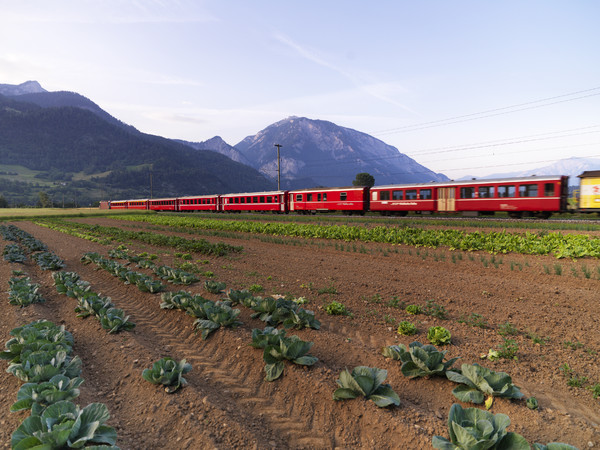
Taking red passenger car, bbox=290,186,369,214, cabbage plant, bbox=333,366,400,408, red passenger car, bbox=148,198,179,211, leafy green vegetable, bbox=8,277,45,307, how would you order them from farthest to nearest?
red passenger car, bbox=148,198,179,211, red passenger car, bbox=290,186,369,214, leafy green vegetable, bbox=8,277,45,307, cabbage plant, bbox=333,366,400,408

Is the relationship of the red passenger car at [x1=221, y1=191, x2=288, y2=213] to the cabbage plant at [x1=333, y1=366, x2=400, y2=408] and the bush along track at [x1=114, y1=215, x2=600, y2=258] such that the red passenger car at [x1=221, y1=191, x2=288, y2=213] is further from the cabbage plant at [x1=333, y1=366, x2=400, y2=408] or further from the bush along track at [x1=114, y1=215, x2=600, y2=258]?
the cabbage plant at [x1=333, y1=366, x2=400, y2=408]

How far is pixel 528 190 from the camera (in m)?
25.1

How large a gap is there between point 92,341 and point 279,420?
4.26 m

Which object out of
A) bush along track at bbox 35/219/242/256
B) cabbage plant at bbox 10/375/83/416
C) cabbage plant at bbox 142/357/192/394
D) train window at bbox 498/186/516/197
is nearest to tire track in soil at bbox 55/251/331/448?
cabbage plant at bbox 142/357/192/394

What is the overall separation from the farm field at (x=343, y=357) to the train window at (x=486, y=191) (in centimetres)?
1756

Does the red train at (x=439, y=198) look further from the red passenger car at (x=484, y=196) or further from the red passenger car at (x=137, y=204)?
the red passenger car at (x=137, y=204)

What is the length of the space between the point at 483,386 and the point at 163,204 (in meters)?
71.3

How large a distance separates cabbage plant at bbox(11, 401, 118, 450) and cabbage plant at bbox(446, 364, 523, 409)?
3.79m

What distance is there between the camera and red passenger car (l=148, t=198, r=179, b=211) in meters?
64.2

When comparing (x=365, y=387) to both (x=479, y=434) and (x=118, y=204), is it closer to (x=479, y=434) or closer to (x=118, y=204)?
(x=479, y=434)

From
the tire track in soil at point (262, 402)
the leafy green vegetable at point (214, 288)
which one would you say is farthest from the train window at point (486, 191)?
the leafy green vegetable at point (214, 288)

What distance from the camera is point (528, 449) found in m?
2.54

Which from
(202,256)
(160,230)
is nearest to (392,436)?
(202,256)

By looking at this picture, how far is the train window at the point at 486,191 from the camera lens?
26672 mm
